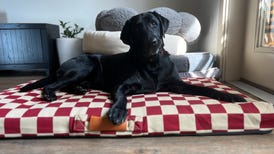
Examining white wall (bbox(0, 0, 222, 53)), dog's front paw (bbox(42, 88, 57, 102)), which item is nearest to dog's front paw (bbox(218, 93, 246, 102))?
dog's front paw (bbox(42, 88, 57, 102))

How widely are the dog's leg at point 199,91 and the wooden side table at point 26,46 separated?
1.58m

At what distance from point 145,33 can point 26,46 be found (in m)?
1.72

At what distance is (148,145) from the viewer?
816mm

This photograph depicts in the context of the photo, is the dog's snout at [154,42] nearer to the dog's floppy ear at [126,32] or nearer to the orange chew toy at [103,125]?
the dog's floppy ear at [126,32]

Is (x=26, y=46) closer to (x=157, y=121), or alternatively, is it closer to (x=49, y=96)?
(x=49, y=96)

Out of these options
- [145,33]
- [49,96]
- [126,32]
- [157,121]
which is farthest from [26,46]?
[157,121]

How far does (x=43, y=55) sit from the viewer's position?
2.32 m

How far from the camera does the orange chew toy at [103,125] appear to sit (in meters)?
0.86

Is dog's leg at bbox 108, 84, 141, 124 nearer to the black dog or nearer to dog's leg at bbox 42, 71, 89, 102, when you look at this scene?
the black dog

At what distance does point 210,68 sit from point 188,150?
1167 mm

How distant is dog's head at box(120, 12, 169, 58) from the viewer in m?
1.08

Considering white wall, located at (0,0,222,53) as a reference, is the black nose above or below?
below

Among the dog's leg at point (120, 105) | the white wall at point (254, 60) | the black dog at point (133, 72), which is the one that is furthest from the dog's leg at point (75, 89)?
the white wall at point (254, 60)

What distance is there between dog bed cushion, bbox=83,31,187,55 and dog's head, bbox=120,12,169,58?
0.40m
